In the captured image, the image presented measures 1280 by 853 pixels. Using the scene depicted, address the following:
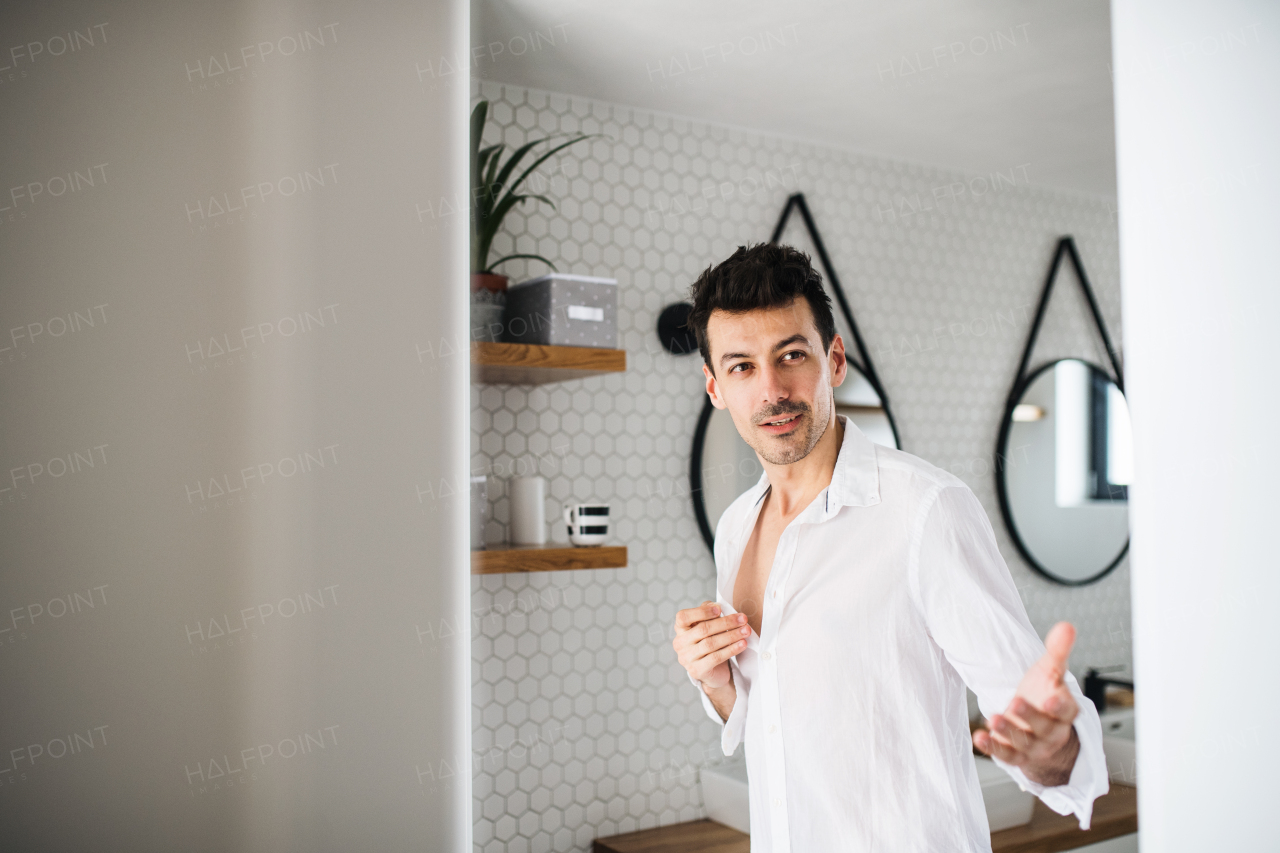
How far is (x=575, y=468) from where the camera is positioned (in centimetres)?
190

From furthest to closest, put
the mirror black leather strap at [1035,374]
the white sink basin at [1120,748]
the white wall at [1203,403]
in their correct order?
1. the mirror black leather strap at [1035,374]
2. the white sink basin at [1120,748]
3. the white wall at [1203,403]

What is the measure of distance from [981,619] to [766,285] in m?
0.48

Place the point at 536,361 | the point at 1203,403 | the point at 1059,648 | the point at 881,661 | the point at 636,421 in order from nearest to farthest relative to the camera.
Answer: the point at 1059,648 < the point at 1203,403 < the point at 881,661 < the point at 536,361 < the point at 636,421

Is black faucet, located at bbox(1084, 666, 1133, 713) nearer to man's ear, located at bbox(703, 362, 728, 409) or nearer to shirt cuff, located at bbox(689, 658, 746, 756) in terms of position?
shirt cuff, located at bbox(689, 658, 746, 756)

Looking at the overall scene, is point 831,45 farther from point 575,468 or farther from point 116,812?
point 116,812

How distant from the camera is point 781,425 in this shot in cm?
116

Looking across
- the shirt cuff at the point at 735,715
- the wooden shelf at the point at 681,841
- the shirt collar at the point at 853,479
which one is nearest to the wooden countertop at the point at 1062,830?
the wooden shelf at the point at 681,841

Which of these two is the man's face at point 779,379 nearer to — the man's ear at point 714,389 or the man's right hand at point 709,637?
the man's ear at point 714,389

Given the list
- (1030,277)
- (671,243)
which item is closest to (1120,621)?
(1030,277)

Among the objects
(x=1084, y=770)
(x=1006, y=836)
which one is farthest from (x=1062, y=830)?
(x=1084, y=770)

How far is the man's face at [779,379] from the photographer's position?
115 centimetres

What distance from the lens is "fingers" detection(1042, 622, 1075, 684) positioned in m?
0.78

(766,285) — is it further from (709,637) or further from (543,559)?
(543,559)

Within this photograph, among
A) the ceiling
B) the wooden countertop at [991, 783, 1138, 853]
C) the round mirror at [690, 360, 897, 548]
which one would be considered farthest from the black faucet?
the ceiling
